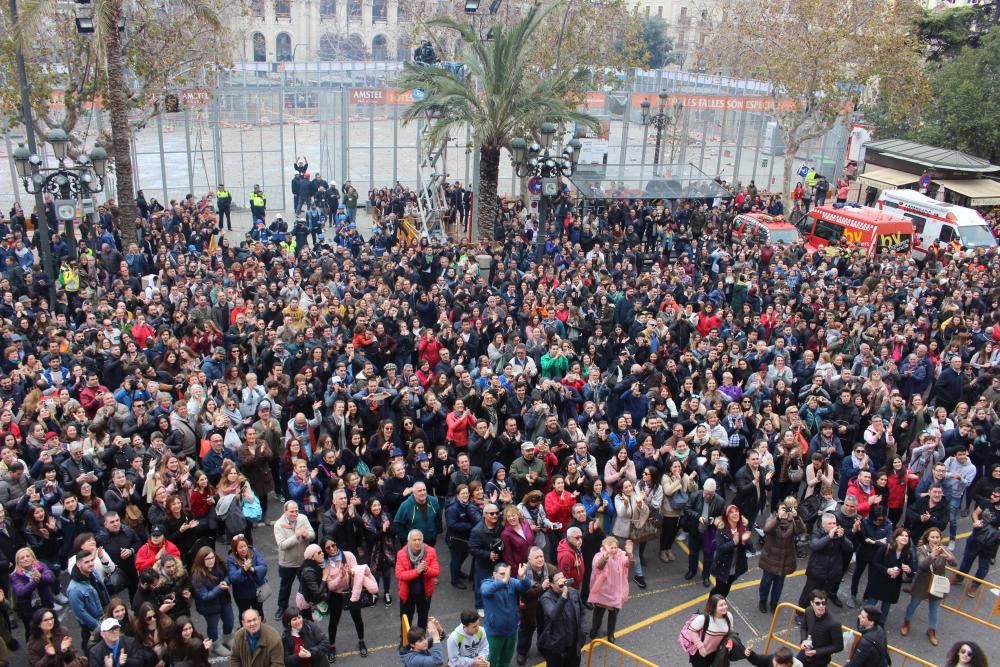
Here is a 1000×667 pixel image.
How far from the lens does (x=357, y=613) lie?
8.62 metres

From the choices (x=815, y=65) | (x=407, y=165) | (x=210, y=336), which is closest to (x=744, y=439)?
(x=210, y=336)

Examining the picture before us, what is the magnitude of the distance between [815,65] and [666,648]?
937 inches

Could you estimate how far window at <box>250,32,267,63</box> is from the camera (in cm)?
8006

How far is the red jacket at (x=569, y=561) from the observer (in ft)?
28.1

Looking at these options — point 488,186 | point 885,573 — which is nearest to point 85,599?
point 885,573

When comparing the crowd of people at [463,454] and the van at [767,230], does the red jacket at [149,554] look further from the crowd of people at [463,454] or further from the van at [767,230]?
the van at [767,230]

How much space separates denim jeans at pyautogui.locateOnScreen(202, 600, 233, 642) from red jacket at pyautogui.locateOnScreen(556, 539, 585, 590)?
3257 mm

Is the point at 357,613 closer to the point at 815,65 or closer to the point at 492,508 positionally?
the point at 492,508

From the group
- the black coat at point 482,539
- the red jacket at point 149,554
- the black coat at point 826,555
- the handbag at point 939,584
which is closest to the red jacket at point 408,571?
the black coat at point 482,539

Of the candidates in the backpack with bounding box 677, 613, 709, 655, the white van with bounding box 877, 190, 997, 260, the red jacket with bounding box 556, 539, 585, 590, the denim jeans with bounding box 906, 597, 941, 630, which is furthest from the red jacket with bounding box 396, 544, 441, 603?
the white van with bounding box 877, 190, 997, 260

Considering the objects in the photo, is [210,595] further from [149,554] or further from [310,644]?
[310,644]

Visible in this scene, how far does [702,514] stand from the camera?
381 inches

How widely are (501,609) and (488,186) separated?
16899mm

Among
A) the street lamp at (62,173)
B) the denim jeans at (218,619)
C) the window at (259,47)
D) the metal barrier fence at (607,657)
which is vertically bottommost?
the metal barrier fence at (607,657)
